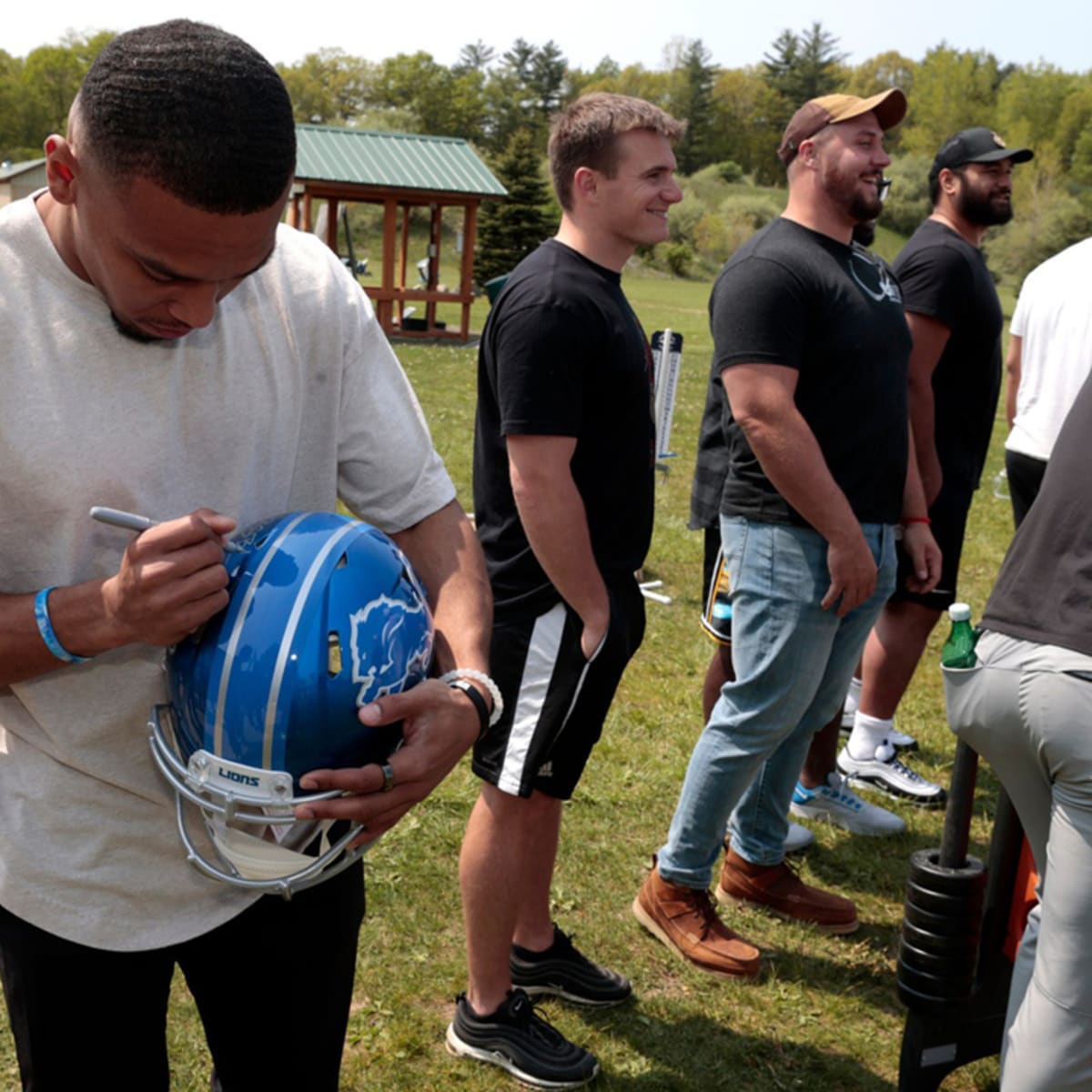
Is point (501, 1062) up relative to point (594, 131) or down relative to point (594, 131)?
down

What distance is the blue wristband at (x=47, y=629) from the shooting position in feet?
5.41

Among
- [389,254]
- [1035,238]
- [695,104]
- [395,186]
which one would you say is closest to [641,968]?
[389,254]

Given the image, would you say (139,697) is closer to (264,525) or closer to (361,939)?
(264,525)

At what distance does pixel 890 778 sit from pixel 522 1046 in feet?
8.00

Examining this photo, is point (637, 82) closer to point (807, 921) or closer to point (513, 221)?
point (513, 221)

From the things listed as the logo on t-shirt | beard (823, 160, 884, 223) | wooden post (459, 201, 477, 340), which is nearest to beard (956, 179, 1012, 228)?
the logo on t-shirt

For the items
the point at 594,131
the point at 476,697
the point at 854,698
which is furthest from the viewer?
the point at 854,698

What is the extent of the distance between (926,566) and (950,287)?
1.16 metres

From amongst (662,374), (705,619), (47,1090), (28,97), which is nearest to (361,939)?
(705,619)

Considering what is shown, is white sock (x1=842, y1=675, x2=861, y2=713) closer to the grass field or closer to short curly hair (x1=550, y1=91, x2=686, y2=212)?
the grass field

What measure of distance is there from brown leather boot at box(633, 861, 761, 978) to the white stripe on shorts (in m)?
0.99

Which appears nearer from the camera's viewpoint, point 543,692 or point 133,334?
point 133,334

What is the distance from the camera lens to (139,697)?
1862 mm

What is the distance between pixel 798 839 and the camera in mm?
4598
